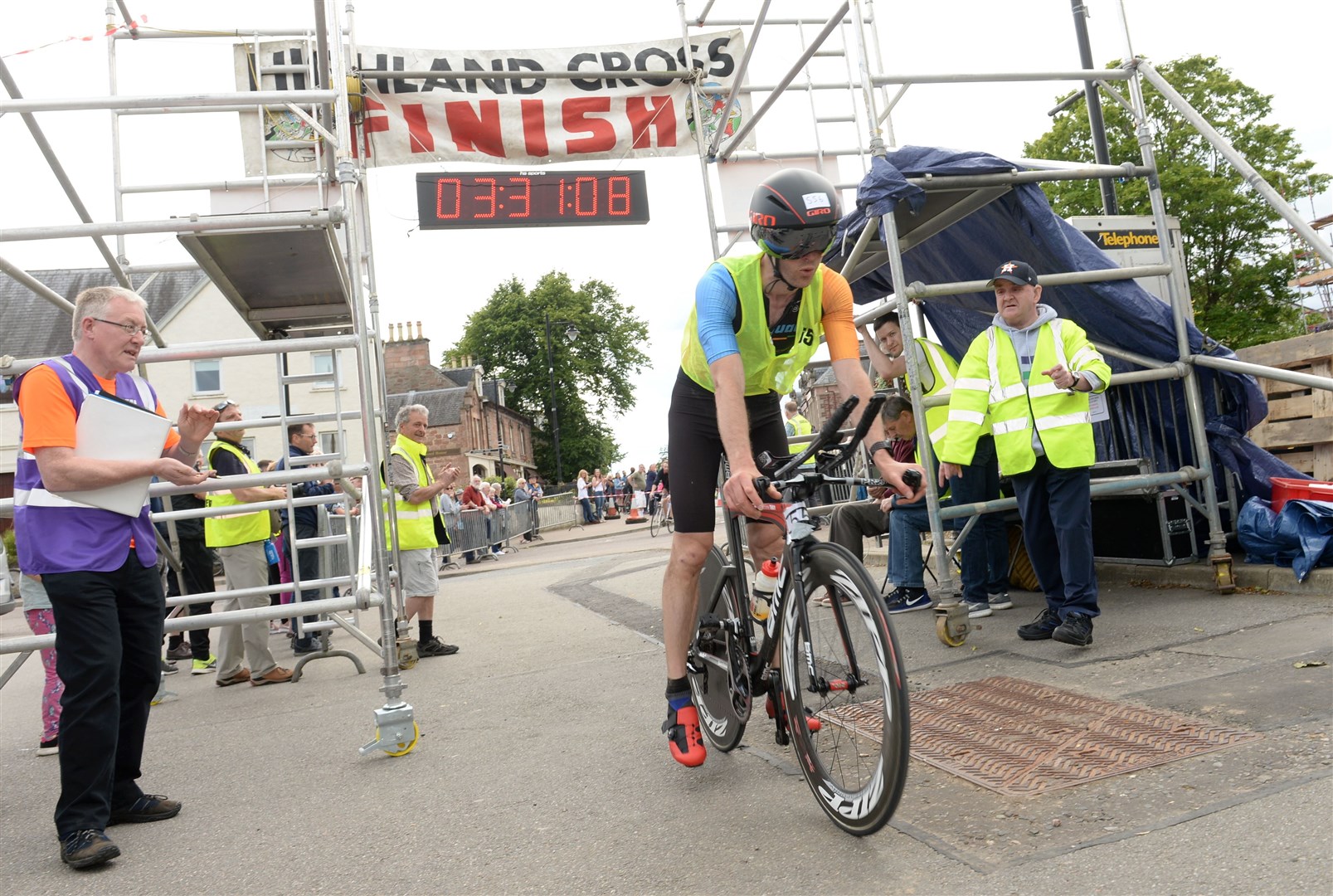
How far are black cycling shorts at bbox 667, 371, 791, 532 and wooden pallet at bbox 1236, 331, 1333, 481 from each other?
5.39 meters

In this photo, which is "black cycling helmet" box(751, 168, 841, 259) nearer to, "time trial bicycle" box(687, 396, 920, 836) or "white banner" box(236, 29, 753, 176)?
"time trial bicycle" box(687, 396, 920, 836)

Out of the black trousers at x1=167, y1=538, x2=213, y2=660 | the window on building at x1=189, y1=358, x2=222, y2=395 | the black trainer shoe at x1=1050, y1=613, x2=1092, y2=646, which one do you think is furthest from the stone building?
the black trainer shoe at x1=1050, y1=613, x2=1092, y2=646

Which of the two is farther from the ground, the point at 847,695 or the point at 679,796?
the point at 847,695

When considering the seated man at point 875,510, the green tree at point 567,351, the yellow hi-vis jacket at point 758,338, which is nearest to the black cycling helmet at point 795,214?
the yellow hi-vis jacket at point 758,338

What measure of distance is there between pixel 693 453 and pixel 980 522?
10.8 ft

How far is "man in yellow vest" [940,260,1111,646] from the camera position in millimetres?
5309

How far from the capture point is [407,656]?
7539 mm

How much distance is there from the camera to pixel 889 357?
7.19 meters

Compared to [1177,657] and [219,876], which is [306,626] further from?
[1177,657]

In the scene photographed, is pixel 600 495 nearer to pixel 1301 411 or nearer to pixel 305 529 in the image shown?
pixel 305 529

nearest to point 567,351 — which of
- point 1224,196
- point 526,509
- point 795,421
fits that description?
point 526,509

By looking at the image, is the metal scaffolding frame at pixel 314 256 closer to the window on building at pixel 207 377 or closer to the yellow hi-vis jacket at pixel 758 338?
the yellow hi-vis jacket at pixel 758 338

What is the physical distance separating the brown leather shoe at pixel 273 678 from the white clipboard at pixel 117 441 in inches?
155

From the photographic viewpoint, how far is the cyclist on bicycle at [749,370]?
3.27 metres
